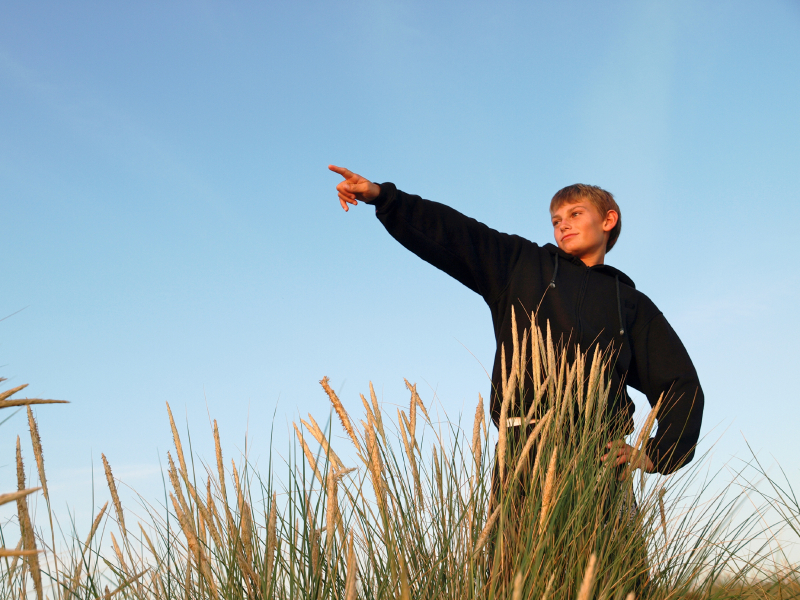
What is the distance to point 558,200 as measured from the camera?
2791 millimetres

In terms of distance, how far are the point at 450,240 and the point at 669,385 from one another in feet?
3.19

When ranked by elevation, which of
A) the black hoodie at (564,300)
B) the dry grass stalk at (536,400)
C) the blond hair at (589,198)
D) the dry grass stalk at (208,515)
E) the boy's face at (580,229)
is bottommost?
the dry grass stalk at (208,515)

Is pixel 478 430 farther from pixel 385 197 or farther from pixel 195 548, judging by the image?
pixel 385 197

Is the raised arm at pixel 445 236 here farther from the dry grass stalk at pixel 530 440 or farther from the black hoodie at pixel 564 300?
the dry grass stalk at pixel 530 440

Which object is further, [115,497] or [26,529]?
[115,497]

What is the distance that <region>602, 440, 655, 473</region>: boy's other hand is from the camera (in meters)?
1.74

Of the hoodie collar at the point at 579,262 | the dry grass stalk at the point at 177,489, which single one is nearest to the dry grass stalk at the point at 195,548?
the dry grass stalk at the point at 177,489

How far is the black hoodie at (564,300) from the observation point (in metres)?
2.30

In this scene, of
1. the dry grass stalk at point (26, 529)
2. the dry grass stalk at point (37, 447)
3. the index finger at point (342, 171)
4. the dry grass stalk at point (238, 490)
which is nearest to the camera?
the dry grass stalk at point (26, 529)

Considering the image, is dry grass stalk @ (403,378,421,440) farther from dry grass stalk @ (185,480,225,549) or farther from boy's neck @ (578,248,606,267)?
boy's neck @ (578,248,606,267)

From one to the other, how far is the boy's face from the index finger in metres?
0.96

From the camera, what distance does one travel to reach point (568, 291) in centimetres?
243

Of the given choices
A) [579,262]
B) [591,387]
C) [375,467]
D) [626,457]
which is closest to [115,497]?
[375,467]

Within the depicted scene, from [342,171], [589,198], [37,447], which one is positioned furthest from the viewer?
[589,198]
